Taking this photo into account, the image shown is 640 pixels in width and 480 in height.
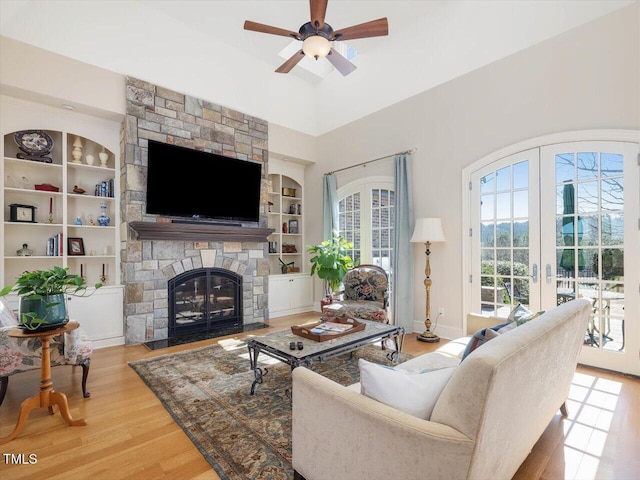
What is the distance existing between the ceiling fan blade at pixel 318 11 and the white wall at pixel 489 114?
2245 mm

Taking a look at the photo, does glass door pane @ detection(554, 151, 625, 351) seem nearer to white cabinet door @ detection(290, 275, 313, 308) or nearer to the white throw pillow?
the white throw pillow

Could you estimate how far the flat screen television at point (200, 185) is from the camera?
4379 millimetres

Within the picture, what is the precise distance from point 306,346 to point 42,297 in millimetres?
1852

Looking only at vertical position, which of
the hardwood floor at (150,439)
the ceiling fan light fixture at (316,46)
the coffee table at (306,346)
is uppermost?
the ceiling fan light fixture at (316,46)

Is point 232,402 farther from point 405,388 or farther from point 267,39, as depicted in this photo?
point 267,39

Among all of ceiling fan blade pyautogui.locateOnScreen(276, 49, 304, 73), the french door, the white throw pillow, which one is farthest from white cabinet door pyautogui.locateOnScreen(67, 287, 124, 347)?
the french door

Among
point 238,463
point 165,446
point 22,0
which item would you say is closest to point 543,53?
point 238,463

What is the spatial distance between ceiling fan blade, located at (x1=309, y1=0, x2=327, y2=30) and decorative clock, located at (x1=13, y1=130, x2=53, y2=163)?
360 centimetres

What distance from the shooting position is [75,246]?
13.8ft

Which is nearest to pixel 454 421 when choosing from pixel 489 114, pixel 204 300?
pixel 489 114

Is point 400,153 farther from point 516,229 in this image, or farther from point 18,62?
Result: point 18,62

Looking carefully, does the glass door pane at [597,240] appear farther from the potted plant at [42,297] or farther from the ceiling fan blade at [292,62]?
the potted plant at [42,297]

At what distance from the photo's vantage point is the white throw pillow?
1206mm

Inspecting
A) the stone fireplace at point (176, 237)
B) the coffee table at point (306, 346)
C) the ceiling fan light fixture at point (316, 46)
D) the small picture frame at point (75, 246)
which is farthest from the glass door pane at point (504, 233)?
the small picture frame at point (75, 246)
